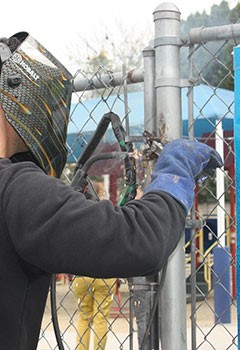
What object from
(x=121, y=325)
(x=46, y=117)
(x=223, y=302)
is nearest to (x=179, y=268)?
(x=46, y=117)

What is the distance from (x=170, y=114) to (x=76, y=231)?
2.81ft

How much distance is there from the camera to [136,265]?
159cm

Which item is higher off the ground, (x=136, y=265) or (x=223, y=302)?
(x=136, y=265)

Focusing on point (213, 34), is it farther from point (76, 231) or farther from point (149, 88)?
point (76, 231)

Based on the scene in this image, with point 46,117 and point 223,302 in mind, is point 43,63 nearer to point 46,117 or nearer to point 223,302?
point 46,117

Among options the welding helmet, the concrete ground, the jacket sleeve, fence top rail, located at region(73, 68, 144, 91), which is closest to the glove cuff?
the jacket sleeve

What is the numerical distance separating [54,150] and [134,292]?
2.04 ft

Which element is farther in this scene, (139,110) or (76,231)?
(139,110)

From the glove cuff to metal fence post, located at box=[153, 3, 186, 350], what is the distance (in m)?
0.53

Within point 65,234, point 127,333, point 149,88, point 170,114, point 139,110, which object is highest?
point 139,110

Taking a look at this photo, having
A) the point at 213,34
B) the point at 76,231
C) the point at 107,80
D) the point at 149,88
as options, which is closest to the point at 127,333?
the point at 107,80

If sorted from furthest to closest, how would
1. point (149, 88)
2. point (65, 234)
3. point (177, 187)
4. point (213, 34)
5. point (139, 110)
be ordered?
point (139, 110) < point (149, 88) < point (213, 34) < point (177, 187) < point (65, 234)

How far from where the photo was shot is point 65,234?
1.55 meters

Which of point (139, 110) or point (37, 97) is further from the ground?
point (139, 110)
